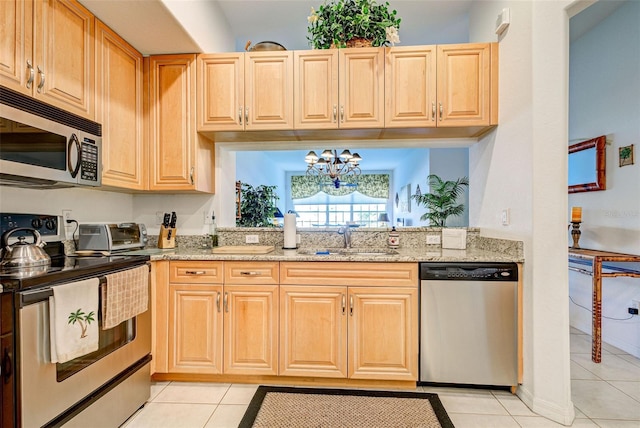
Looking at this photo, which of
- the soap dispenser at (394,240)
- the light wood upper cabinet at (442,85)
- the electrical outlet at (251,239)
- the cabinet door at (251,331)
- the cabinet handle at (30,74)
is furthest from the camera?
the electrical outlet at (251,239)

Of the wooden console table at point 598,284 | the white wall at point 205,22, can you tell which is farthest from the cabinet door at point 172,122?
the wooden console table at point 598,284

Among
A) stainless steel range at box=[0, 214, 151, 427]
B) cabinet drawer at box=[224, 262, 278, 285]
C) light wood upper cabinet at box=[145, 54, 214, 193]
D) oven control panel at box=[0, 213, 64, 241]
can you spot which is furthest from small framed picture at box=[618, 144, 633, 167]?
oven control panel at box=[0, 213, 64, 241]

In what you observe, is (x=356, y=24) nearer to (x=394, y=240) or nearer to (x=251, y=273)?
(x=394, y=240)

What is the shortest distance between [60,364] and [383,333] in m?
1.66

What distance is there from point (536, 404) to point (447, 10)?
293cm

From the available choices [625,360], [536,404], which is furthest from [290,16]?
[625,360]

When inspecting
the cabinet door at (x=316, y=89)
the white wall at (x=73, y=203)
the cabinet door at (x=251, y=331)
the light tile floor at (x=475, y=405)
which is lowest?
the light tile floor at (x=475, y=405)

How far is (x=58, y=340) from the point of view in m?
1.32

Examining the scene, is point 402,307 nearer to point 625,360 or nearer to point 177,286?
point 177,286

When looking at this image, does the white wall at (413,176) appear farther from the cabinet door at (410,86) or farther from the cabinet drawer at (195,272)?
the cabinet drawer at (195,272)

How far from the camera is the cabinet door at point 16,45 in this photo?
1444 millimetres

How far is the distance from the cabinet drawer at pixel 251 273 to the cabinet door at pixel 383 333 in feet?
1.70

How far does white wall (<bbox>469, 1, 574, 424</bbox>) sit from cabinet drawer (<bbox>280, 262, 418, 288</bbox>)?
2.30ft

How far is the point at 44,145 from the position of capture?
5.08ft
